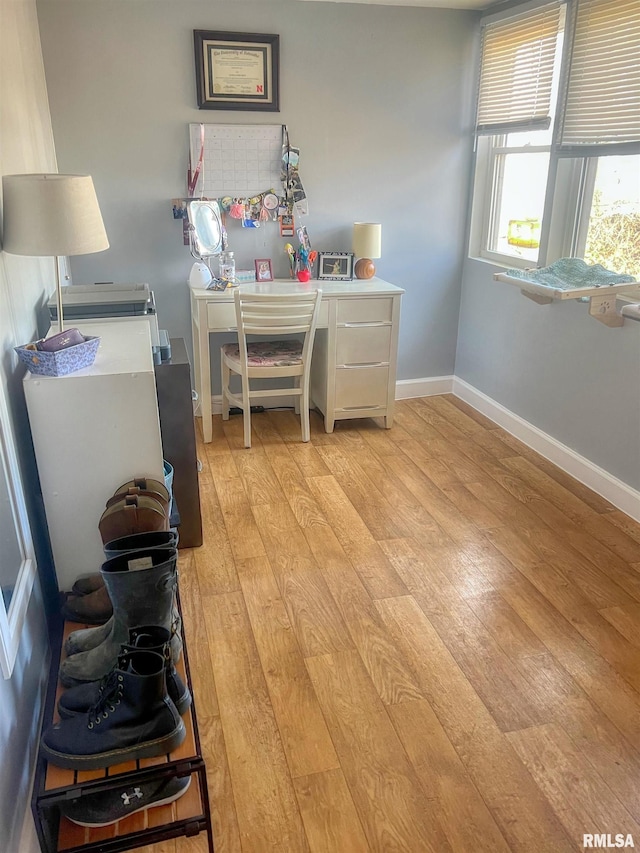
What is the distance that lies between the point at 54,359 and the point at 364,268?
242 centimetres

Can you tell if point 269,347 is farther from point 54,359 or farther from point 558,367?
point 54,359

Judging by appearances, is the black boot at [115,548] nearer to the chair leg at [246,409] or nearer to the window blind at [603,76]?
the chair leg at [246,409]

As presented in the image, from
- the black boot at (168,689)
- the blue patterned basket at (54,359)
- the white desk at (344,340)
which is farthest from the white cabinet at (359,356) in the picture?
the black boot at (168,689)

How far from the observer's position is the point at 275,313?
3297mm

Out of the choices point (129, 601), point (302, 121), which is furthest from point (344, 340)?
point (129, 601)

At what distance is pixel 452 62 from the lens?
3684 mm

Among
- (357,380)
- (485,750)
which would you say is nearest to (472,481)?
(357,380)

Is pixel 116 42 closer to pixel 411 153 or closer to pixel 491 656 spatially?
pixel 411 153

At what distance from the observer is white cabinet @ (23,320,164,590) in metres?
1.75

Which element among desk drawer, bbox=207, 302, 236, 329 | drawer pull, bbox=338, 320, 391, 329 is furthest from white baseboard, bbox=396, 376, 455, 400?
desk drawer, bbox=207, 302, 236, 329

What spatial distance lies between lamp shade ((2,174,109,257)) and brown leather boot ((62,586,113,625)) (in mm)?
917

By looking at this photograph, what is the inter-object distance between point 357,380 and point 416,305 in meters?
0.80

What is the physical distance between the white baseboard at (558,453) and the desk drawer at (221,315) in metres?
1.64

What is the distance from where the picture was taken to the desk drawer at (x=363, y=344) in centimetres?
357
